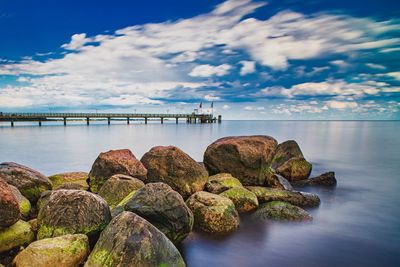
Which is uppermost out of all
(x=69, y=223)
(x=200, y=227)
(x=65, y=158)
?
(x=69, y=223)

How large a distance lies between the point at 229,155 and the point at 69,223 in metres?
7.79

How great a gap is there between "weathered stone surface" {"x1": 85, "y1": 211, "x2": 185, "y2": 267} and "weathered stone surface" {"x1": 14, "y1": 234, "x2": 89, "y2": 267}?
44 cm

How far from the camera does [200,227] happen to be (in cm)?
846

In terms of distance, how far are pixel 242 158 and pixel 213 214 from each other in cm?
472

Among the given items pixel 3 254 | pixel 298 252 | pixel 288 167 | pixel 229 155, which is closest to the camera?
pixel 3 254

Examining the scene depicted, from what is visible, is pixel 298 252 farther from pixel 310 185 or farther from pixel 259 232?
pixel 310 185

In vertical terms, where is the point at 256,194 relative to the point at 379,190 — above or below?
above

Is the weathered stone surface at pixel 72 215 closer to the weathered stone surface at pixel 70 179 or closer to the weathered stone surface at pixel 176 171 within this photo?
the weathered stone surface at pixel 70 179

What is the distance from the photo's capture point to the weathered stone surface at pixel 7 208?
19.9 ft

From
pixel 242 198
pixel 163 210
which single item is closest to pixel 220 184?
pixel 242 198

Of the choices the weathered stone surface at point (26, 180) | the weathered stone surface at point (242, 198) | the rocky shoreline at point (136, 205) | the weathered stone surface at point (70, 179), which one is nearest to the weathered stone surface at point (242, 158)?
the rocky shoreline at point (136, 205)

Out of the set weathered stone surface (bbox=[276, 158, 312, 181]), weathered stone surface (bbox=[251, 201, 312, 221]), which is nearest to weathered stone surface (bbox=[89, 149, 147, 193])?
weathered stone surface (bbox=[251, 201, 312, 221])

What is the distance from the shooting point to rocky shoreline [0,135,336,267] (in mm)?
5422

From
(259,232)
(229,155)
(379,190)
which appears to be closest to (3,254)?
(259,232)
